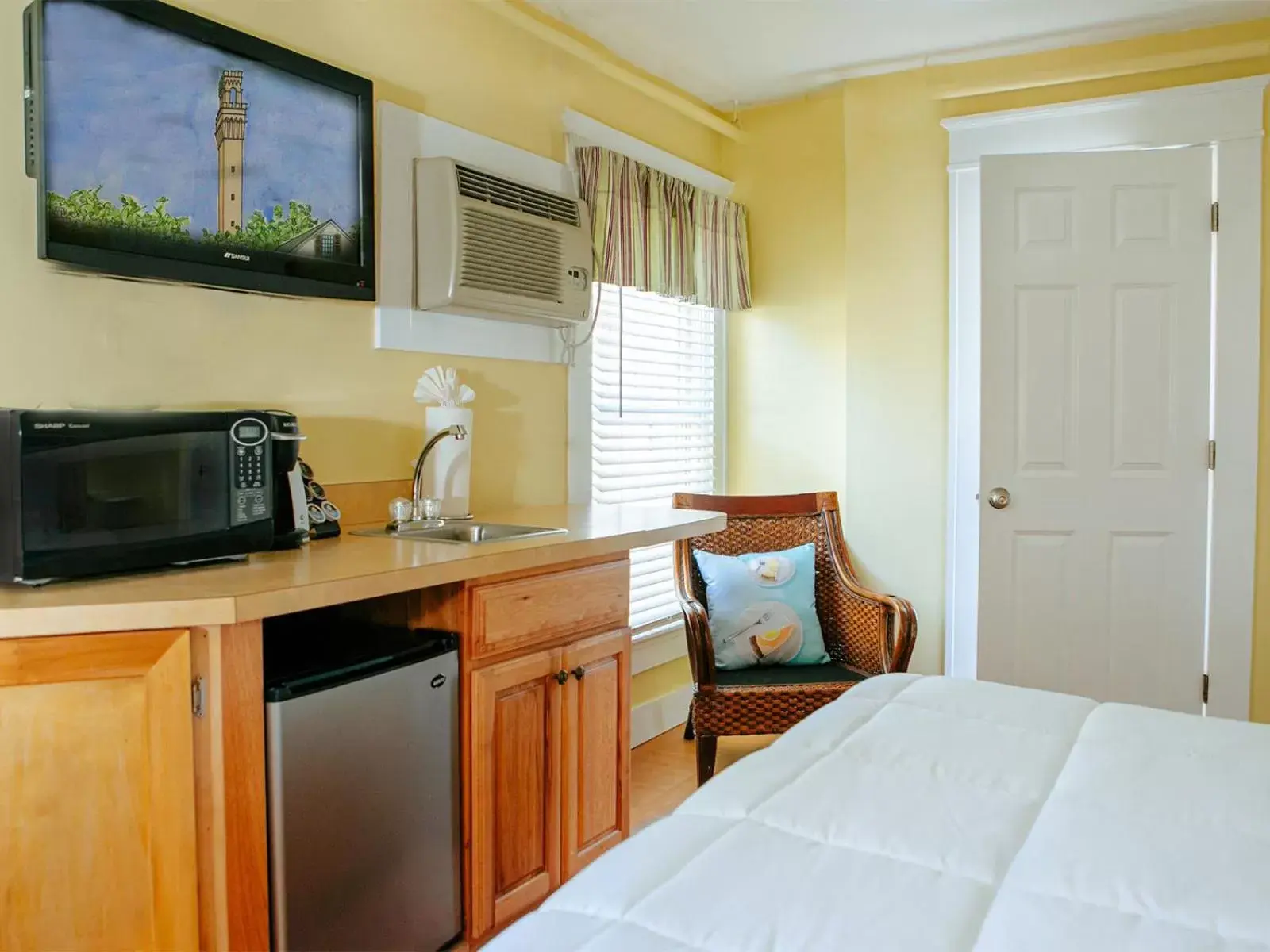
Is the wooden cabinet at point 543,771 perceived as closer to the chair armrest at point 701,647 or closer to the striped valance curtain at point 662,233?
the chair armrest at point 701,647

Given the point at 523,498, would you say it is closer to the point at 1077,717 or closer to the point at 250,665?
the point at 250,665

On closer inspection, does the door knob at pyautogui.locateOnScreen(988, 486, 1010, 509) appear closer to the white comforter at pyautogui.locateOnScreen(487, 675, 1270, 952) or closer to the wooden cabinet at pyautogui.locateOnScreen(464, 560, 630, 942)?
the wooden cabinet at pyautogui.locateOnScreen(464, 560, 630, 942)

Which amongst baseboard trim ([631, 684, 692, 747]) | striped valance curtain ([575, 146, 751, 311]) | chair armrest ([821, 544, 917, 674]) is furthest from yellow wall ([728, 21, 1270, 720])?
baseboard trim ([631, 684, 692, 747])

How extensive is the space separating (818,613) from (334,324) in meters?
2.06

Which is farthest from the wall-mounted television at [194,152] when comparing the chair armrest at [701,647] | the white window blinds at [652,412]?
the chair armrest at [701,647]

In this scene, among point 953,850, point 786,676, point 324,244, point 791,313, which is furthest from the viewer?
point 791,313

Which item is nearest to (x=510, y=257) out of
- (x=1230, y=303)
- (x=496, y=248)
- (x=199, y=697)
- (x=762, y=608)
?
(x=496, y=248)

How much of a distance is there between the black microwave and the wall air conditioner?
884mm

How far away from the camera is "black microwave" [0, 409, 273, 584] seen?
1521 millimetres

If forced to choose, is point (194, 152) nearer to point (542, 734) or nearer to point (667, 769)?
point (542, 734)

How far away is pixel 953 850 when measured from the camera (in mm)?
1110

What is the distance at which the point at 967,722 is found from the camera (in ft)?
5.16

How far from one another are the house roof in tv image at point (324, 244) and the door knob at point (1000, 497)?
2.29 meters

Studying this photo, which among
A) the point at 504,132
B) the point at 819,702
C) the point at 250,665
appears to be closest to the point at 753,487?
the point at 819,702
